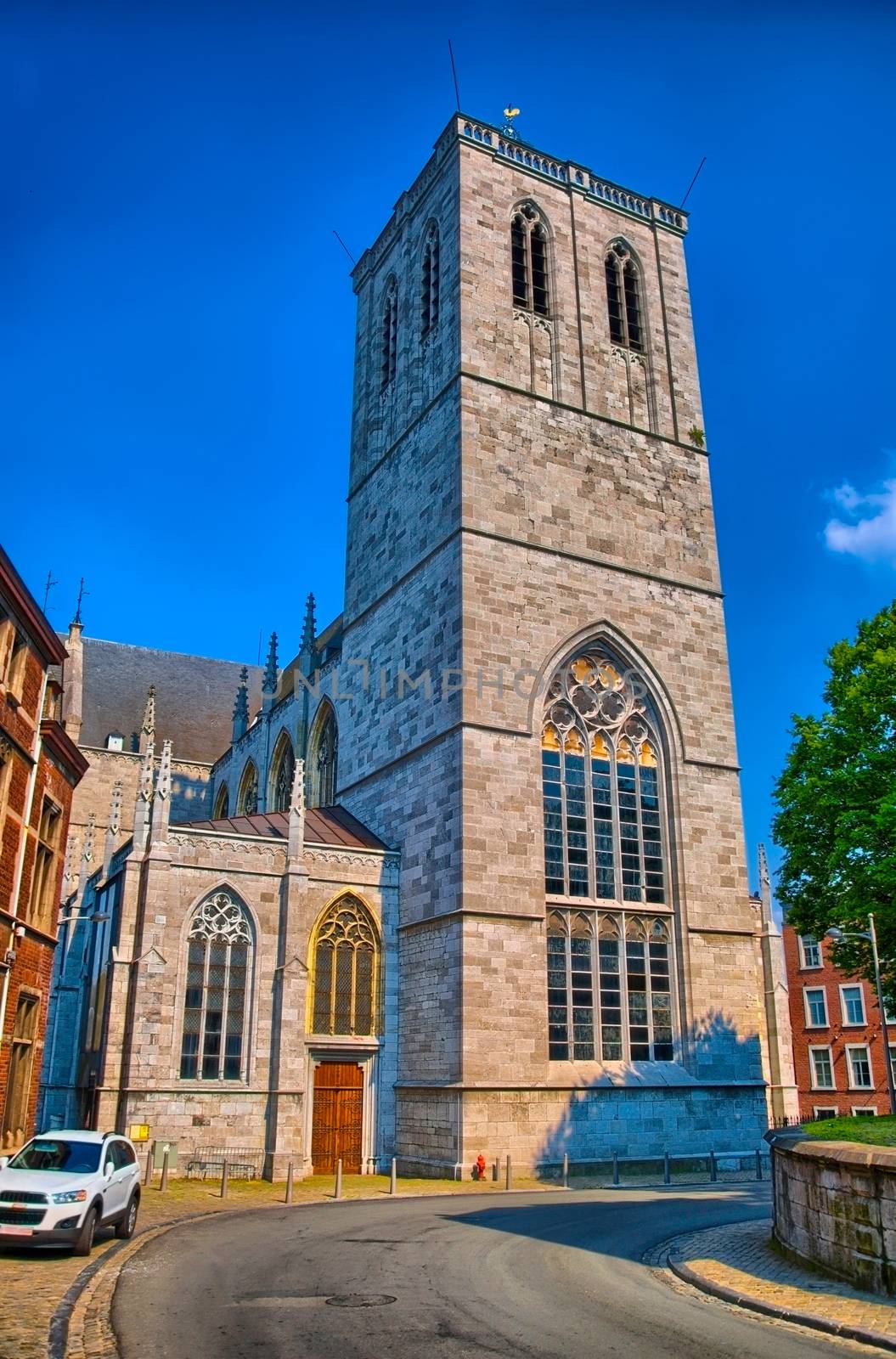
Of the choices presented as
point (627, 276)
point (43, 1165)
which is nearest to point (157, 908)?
point (43, 1165)

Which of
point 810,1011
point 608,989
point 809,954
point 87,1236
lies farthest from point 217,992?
point 809,954

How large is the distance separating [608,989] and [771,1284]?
14.6 m

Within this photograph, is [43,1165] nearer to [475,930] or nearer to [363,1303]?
[363,1303]

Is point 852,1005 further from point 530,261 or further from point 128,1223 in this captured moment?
point 128,1223

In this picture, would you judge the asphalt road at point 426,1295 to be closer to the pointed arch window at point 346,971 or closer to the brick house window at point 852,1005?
the pointed arch window at point 346,971

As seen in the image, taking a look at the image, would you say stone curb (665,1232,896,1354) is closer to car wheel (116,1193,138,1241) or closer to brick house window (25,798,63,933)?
car wheel (116,1193,138,1241)

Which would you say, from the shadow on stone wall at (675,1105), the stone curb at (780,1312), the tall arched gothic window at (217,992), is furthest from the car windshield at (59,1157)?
the shadow on stone wall at (675,1105)

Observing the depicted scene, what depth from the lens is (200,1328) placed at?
838cm

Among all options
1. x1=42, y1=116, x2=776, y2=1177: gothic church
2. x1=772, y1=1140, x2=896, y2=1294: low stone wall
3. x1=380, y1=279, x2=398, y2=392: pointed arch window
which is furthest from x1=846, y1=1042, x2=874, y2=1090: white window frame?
x1=772, y1=1140, x2=896, y2=1294: low stone wall

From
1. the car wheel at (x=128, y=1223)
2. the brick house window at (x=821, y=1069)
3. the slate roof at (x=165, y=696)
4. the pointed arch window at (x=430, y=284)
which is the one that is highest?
the pointed arch window at (x=430, y=284)

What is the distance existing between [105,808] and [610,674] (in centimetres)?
2629

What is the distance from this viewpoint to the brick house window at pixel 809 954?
4341cm

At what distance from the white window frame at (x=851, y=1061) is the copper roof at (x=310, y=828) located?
23.6 meters

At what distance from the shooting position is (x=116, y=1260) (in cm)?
1162
